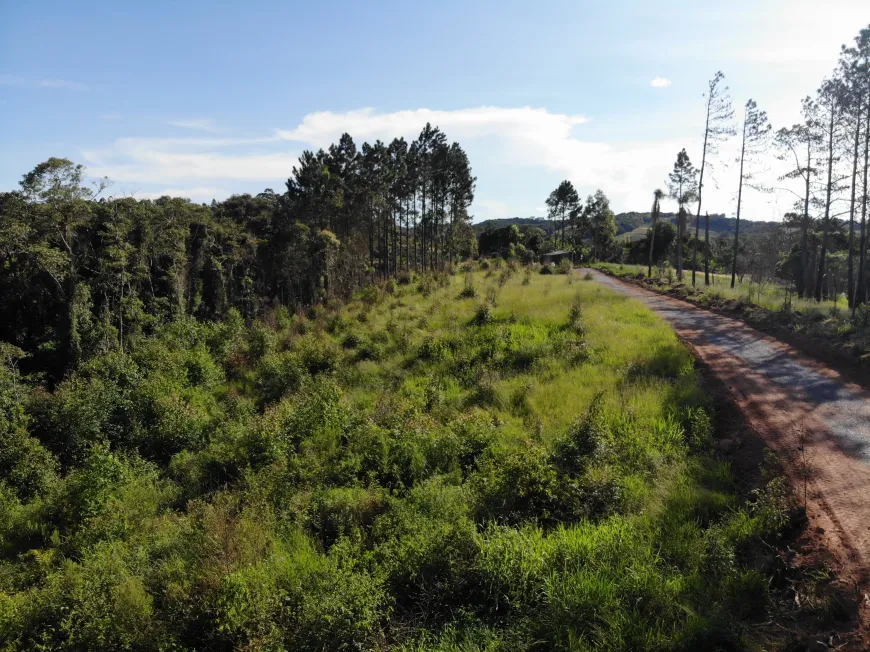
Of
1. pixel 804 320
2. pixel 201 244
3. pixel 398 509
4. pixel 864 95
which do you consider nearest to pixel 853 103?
pixel 864 95

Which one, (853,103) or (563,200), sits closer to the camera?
(853,103)

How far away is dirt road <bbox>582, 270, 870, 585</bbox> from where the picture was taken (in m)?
5.39

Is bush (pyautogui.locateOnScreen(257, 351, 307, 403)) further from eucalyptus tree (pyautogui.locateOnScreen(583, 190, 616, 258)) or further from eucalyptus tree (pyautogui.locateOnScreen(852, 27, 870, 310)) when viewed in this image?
eucalyptus tree (pyautogui.locateOnScreen(583, 190, 616, 258))

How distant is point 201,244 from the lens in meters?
43.6

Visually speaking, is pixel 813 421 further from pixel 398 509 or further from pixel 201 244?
pixel 201 244

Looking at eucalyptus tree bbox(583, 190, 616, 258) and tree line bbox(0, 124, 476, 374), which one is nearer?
tree line bbox(0, 124, 476, 374)

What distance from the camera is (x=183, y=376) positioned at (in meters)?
17.7

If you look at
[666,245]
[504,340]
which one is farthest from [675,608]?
[666,245]

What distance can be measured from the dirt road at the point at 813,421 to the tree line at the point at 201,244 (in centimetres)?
2863

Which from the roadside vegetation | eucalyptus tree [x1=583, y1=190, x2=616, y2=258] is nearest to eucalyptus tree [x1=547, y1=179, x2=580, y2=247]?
eucalyptus tree [x1=583, y1=190, x2=616, y2=258]

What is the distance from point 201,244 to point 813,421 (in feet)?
149

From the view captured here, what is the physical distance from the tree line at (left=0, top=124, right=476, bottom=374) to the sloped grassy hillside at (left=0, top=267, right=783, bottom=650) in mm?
14931

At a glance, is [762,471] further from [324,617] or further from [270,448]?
[270,448]

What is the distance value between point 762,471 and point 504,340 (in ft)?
32.4
